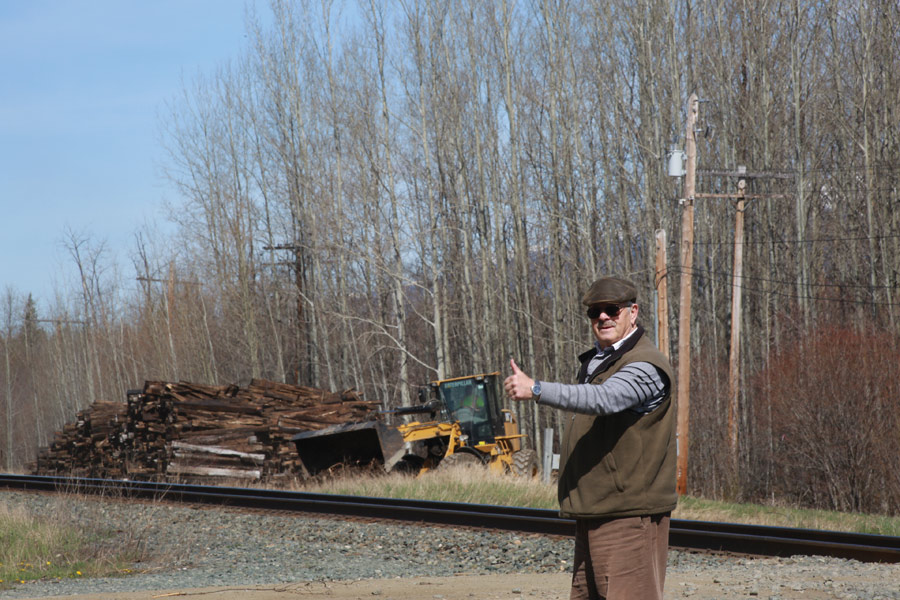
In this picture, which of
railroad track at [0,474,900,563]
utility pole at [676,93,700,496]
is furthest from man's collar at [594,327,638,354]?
utility pole at [676,93,700,496]

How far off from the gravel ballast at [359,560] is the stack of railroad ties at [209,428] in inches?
332

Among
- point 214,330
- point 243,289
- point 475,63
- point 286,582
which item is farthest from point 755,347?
point 214,330

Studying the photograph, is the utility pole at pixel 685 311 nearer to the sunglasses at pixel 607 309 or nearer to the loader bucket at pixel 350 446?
the loader bucket at pixel 350 446

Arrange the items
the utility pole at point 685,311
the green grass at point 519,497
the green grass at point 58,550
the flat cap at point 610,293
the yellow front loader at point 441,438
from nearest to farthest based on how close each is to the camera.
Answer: the flat cap at point 610,293 → the green grass at point 58,550 → the green grass at point 519,497 → the yellow front loader at point 441,438 → the utility pole at point 685,311

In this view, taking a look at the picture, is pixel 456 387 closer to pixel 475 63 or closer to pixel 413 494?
pixel 413 494

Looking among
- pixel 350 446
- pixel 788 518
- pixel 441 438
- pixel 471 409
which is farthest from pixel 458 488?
pixel 788 518

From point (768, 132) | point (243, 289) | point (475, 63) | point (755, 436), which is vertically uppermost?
point (475, 63)

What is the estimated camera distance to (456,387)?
792 inches

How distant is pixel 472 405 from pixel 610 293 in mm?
16011

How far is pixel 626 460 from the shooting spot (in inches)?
158

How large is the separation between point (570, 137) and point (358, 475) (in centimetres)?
2008

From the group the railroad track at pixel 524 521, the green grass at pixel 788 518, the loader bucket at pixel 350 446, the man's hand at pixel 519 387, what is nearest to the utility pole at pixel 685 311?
the green grass at pixel 788 518

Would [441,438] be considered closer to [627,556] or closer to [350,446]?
[350,446]

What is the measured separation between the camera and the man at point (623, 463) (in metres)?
4.00
